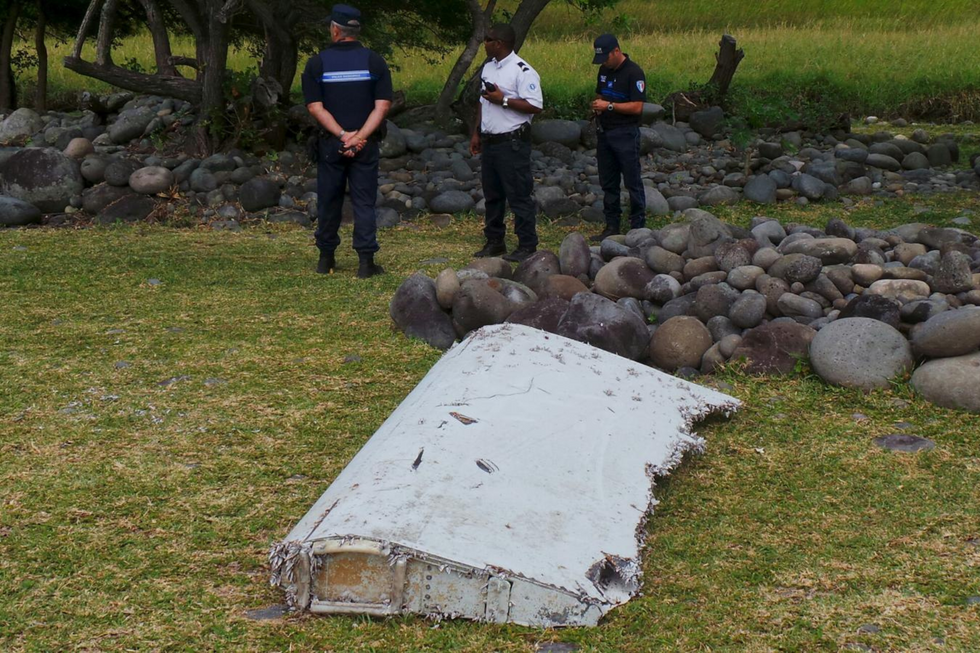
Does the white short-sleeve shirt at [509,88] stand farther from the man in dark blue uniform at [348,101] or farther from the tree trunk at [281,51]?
the tree trunk at [281,51]

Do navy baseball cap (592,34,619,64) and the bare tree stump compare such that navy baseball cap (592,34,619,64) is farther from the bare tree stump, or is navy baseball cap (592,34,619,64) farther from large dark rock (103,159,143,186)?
the bare tree stump

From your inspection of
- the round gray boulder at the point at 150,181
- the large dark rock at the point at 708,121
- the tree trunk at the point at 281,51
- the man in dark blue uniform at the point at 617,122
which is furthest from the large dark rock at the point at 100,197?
→ the large dark rock at the point at 708,121

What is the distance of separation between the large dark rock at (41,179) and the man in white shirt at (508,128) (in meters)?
4.41

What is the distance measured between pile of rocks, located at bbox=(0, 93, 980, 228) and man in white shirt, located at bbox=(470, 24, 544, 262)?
201cm

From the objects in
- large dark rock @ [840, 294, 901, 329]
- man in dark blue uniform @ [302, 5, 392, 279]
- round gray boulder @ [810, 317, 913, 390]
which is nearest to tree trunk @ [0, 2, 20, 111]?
man in dark blue uniform @ [302, 5, 392, 279]

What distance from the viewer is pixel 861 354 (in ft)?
15.2

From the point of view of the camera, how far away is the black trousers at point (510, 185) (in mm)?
7277

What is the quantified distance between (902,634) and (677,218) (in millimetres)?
6868

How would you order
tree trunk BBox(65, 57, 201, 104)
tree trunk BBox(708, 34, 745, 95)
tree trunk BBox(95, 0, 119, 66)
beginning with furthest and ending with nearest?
tree trunk BBox(708, 34, 745, 95)
tree trunk BBox(65, 57, 201, 104)
tree trunk BBox(95, 0, 119, 66)

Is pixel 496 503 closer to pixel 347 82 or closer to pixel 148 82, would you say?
pixel 347 82

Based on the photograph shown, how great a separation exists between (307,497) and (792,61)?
61.8 feet

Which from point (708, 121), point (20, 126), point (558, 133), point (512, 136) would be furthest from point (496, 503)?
point (20, 126)

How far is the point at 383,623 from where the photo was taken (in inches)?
110

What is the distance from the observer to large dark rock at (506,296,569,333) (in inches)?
203
